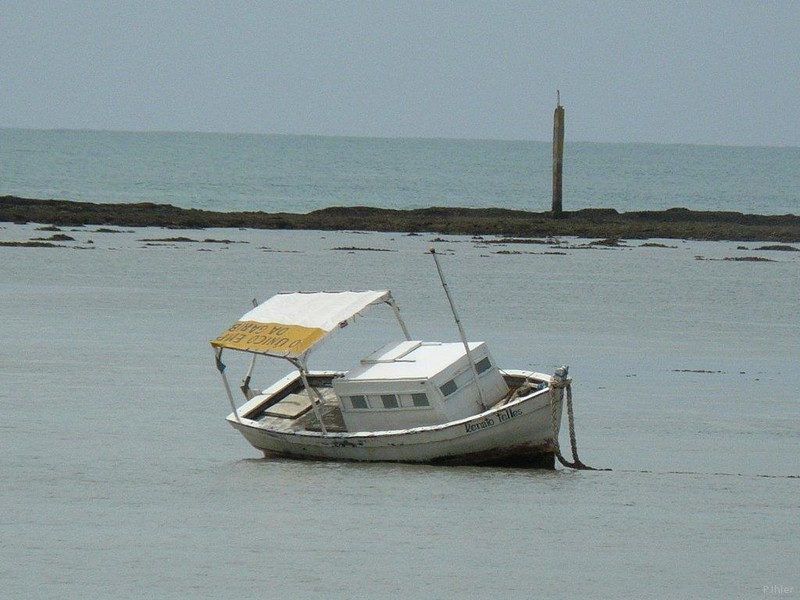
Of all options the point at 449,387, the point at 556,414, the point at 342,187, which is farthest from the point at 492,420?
the point at 342,187

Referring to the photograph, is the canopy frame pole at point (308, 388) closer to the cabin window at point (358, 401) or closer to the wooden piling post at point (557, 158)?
the cabin window at point (358, 401)

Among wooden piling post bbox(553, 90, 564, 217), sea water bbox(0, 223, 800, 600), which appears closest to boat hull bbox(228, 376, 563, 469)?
sea water bbox(0, 223, 800, 600)

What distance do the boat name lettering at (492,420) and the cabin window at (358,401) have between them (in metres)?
1.84

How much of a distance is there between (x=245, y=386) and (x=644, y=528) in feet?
30.2

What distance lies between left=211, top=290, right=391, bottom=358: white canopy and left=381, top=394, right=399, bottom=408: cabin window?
1516 millimetres

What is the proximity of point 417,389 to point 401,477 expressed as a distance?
146 cm

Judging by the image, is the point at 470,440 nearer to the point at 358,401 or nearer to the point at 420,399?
the point at 420,399

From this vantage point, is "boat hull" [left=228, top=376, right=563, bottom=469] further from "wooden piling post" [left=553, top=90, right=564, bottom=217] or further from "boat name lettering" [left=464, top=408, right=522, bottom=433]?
"wooden piling post" [left=553, top=90, right=564, bottom=217]

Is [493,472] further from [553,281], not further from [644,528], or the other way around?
[553,281]

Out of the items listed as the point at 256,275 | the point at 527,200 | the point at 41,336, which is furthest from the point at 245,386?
the point at 527,200

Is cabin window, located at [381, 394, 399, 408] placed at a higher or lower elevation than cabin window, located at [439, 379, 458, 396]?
lower

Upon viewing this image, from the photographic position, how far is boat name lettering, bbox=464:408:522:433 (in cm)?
2300

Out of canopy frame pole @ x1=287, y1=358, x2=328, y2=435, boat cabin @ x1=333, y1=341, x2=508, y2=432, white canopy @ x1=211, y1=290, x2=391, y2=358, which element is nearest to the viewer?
boat cabin @ x1=333, y1=341, x2=508, y2=432

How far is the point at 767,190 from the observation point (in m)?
167
